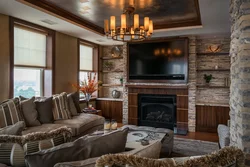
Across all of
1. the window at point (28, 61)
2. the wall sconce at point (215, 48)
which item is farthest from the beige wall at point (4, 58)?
the wall sconce at point (215, 48)

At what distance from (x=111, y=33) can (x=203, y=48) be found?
11.2 ft

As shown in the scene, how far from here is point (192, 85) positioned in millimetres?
5414

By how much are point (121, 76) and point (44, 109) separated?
3.45 m

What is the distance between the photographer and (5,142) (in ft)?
4.89

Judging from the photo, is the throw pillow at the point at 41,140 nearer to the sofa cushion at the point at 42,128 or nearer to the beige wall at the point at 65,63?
the sofa cushion at the point at 42,128

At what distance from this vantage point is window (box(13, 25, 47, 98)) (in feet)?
13.7

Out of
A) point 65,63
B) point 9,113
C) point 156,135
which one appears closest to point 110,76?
point 65,63

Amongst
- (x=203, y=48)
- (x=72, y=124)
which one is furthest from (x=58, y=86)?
(x=203, y=48)

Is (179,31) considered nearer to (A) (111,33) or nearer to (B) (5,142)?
(A) (111,33)

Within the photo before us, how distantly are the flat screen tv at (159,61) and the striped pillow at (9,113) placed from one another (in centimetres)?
347

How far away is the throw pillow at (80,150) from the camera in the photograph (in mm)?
1221

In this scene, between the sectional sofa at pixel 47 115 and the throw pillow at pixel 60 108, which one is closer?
the sectional sofa at pixel 47 115

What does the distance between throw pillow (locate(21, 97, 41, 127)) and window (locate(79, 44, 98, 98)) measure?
2645mm

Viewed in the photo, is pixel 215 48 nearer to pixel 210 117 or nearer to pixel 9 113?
pixel 210 117
